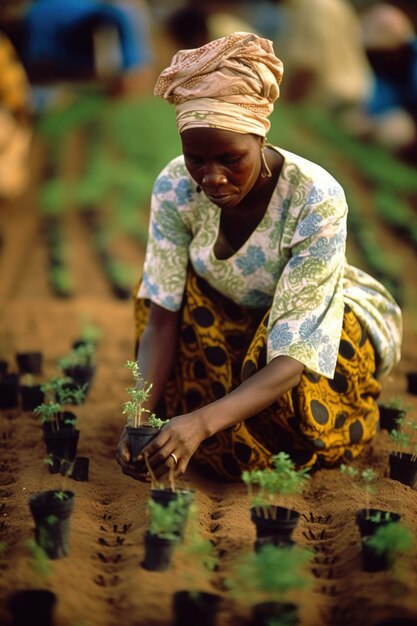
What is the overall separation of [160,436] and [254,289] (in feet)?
2.91

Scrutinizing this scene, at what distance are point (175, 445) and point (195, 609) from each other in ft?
2.31

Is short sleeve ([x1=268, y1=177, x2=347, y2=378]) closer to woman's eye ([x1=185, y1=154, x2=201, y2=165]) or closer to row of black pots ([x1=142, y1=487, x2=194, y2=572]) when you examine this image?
woman's eye ([x1=185, y1=154, x2=201, y2=165])

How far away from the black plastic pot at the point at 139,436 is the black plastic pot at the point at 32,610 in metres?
0.73

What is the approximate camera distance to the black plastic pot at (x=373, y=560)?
289 cm

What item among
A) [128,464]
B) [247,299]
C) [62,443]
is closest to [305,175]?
[247,299]

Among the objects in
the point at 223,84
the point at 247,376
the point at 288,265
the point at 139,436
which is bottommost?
the point at 139,436

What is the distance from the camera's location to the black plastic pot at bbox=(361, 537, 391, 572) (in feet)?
9.48

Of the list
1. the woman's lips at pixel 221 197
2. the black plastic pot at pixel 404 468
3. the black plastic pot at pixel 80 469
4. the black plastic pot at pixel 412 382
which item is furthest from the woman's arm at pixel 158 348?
the black plastic pot at pixel 412 382

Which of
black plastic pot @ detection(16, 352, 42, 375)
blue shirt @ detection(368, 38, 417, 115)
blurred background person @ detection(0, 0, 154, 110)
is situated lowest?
black plastic pot @ detection(16, 352, 42, 375)

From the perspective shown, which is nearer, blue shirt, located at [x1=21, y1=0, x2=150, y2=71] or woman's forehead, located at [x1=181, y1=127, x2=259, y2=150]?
woman's forehead, located at [x1=181, y1=127, x2=259, y2=150]

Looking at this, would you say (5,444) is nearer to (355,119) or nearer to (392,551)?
(392,551)

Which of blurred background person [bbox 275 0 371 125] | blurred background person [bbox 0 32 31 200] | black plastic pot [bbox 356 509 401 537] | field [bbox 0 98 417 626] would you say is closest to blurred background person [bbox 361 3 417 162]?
field [bbox 0 98 417 626]

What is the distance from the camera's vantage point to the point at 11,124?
970cm

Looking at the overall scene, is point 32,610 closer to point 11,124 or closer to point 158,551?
point 158,551
